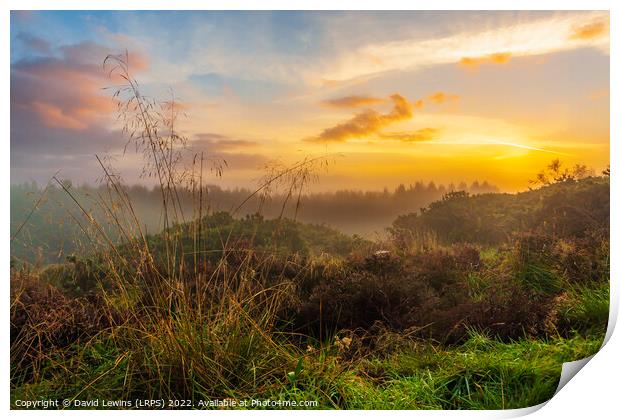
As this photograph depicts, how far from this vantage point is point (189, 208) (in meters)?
4.51

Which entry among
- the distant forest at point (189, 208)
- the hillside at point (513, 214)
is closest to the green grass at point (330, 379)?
the distant forest at point (189, 208)

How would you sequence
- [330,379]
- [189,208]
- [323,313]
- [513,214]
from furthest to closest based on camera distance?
[513,214]
[323,313]
[189,208]
[330,379]

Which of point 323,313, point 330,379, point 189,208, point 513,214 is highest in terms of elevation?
point 189,208

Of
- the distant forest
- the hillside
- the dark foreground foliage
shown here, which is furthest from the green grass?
the hillside

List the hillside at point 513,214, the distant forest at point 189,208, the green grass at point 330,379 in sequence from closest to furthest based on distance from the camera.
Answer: the green grass at point 330,379 < the distant forest at point 189,208 < the hillside at point 513,214

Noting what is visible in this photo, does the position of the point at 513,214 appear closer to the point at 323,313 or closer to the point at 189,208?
the point at 323,313

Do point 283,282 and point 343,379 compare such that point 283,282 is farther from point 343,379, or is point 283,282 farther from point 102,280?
point 102,280

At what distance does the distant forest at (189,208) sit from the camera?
449 cm

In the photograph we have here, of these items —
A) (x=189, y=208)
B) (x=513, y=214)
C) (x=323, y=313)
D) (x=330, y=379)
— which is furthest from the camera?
(x=513, y=214)

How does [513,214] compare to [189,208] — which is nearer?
[189,208]

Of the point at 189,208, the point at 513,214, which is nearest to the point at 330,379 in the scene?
the point at 189,208

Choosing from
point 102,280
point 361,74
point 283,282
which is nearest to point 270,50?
point 361,74

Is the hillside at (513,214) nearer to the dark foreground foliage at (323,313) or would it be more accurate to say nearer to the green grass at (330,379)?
the dark foreground foliage at (323,313)

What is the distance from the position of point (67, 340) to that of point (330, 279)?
1.76 metres
